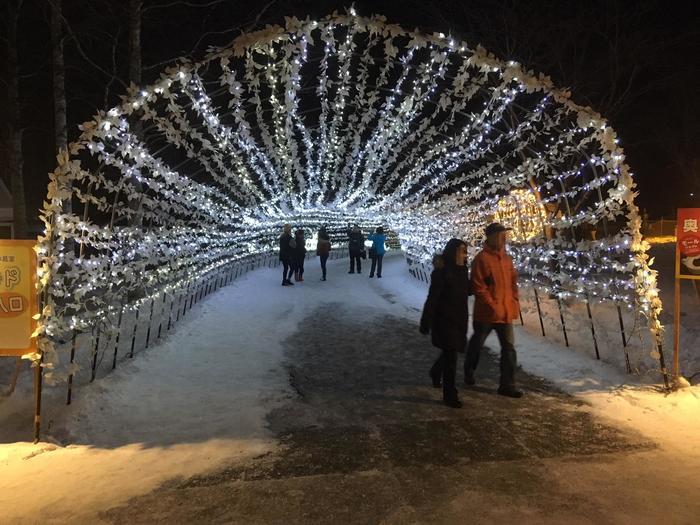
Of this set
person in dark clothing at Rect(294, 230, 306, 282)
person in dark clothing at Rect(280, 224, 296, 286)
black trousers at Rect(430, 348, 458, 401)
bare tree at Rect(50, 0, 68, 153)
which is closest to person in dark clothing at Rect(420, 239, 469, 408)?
black trousers at Rect(430, 348, 458, 401)

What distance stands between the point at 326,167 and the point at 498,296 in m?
10.2

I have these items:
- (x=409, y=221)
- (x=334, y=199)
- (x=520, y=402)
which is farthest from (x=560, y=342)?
(x=334, y=199)

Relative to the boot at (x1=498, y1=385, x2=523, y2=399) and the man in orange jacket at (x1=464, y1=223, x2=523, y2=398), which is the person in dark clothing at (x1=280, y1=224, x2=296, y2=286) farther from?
the boot at (x1=498, y1=385, x2=523, y2=399)

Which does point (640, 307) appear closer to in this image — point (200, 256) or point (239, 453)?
point (239, 453)

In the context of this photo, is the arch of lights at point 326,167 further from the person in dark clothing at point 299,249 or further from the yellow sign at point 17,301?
the person in dark clothing at point 299,249

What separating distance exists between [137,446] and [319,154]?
10090mm

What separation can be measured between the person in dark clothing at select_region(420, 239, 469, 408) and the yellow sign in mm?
A: 3541

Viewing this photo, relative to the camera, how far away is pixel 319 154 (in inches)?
543

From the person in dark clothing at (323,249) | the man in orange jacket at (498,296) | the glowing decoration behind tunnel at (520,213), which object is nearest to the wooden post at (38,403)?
the man in orange jacket at (498,296)

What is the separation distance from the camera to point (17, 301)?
4.91 metres

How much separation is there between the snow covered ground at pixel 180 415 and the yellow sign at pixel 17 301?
79 centimetres

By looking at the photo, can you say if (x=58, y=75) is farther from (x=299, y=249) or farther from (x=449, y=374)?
(x=449, y=374)

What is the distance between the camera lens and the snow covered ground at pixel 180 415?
12.9 ft

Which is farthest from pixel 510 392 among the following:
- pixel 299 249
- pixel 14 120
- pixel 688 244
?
pixel 14 120
